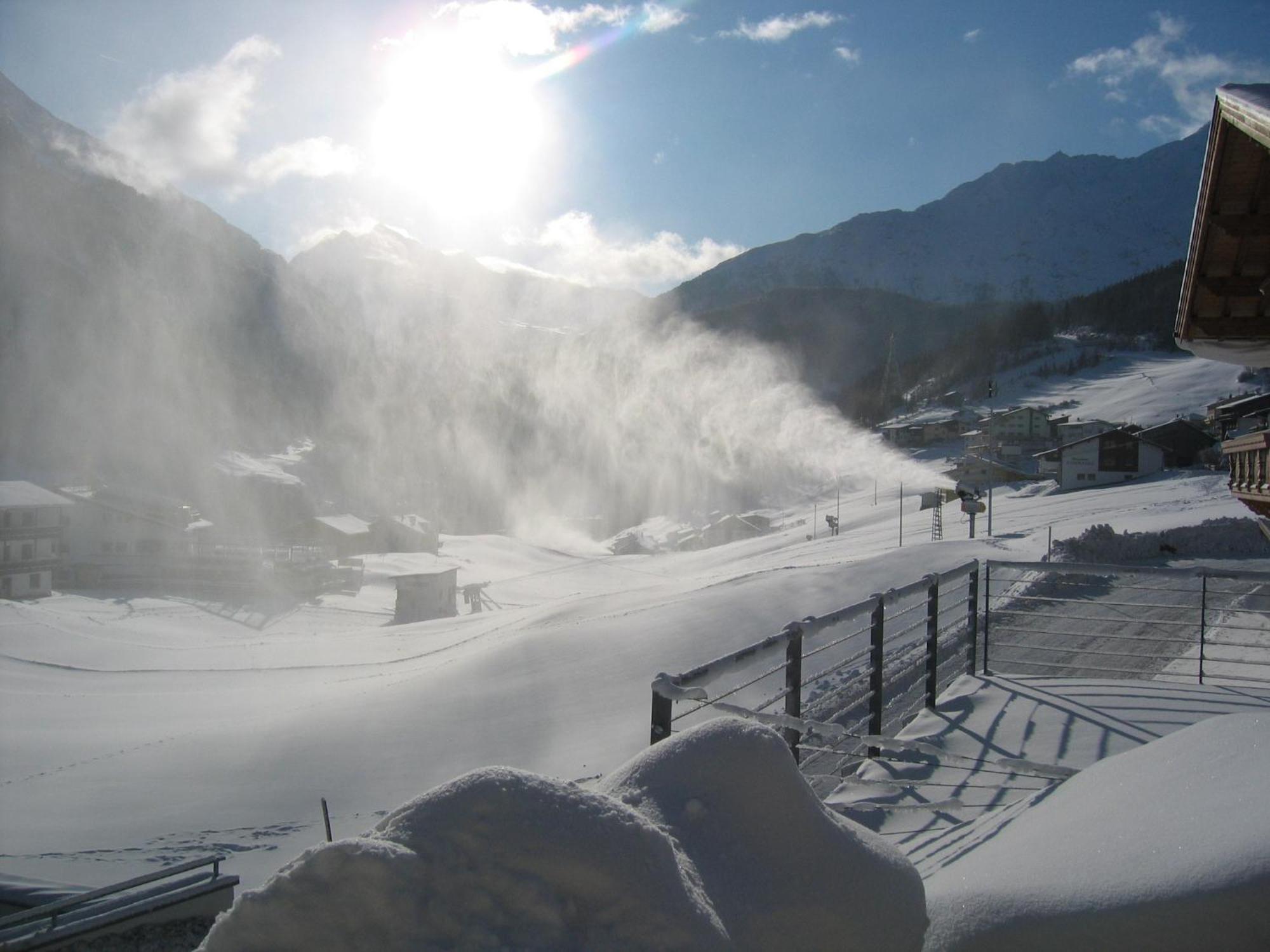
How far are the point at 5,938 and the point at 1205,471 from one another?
4142 centimetres

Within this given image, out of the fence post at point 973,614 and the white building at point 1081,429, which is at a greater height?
the white building at point 1081,429

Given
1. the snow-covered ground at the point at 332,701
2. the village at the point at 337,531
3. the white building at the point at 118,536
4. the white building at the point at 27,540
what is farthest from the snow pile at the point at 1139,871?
the white building at the point at 118,536

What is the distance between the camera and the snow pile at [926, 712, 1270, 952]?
7.38ft

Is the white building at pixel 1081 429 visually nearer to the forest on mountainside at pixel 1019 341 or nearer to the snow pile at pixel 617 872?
the forest on mountainside at pixel 1019 341

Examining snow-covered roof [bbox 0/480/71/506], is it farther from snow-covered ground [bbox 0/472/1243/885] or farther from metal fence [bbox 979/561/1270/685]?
metal fence [bbox 979/561/1270/685]

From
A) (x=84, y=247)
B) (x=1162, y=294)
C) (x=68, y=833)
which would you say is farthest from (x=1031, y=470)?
(x=84, y=247)

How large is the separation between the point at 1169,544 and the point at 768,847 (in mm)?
19663

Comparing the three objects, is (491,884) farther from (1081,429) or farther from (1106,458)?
(1081,429)

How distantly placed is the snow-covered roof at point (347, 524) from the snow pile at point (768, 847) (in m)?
56.5

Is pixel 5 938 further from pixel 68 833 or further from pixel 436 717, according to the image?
pixel 436 717

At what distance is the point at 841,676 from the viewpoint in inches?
449

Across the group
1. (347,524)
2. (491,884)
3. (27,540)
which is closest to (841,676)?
(491,884)

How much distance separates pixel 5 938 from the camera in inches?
179

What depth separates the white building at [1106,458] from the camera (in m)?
41.2
